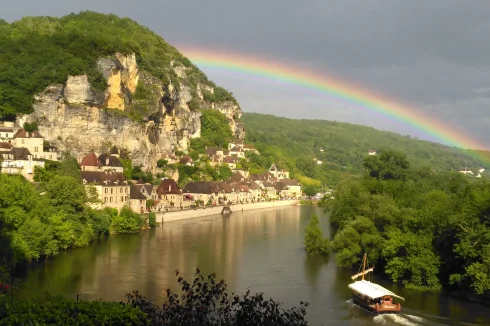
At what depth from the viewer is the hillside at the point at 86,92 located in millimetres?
61750

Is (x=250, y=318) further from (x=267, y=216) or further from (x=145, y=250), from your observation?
(x=267, y=216)

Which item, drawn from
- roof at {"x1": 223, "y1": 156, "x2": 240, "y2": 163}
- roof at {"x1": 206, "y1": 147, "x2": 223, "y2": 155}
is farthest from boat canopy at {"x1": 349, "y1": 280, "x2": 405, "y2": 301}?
roof at {"x1": 223, "y1": 156, "x2": 240, "y2": 163}

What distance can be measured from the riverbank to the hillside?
11.8 meters

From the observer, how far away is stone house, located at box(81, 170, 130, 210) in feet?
170

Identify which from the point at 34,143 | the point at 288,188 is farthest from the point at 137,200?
the point at 288,188

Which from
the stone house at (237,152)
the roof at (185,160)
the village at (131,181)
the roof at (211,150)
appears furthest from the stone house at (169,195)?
the stone house at (237,152)

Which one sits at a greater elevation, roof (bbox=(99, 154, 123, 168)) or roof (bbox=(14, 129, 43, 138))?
roof (bbox=(14, 129, 43, 138))

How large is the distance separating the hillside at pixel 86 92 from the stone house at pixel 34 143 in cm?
342

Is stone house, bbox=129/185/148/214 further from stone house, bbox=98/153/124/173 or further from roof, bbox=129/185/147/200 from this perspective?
stone house, bbox=98/153/124/173

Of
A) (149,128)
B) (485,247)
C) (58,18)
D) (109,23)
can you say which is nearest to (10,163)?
(149,128)

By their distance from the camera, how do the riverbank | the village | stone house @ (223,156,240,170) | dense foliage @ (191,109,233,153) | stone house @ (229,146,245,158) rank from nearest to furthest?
the village → the riverbank → stone house @ (223,156,240,170) → dense foliage @ (191,109,233,153) → stone house @ (229,146,245,158)

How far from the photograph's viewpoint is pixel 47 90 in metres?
61.8

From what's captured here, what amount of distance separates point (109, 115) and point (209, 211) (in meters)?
18.7

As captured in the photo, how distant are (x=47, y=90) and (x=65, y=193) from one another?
25334 millimetres
